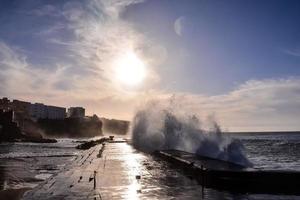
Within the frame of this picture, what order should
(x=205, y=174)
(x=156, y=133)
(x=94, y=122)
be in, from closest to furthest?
1. (x=205, y=174)
2. (x=156, y=133)
3. (x=94, y=122)

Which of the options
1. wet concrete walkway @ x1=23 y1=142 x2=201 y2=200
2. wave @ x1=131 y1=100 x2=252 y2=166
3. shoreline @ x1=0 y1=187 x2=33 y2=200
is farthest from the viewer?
wave @ x1=131 y1=100 x2=252 y2=166

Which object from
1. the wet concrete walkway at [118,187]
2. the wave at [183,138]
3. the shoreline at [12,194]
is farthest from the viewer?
the wave at [183,138]

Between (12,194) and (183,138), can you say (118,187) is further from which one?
(183,138)

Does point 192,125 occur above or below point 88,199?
above

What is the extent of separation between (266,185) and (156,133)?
1378 inches

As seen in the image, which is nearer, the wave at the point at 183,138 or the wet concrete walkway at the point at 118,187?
the wet concrete walkway at the point at 118,187

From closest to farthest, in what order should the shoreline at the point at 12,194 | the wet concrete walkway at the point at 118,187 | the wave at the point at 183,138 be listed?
the wet concrete walkway at the point at 118,187, the shoreline at the point at 12,194, the wave at the point at 183,138

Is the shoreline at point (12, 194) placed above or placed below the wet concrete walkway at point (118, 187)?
below

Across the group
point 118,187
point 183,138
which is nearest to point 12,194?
point 118,187

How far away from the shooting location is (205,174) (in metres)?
14.5

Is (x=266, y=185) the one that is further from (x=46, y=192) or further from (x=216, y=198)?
(x=46, y=192)

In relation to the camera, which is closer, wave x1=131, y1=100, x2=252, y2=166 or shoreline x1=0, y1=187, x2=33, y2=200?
shoreline x1=0, y1=187, x2=33, y2=200

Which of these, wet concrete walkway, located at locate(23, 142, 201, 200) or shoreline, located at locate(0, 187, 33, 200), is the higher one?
wet concrete walkway, located at locate(23, 142, 201, 200)

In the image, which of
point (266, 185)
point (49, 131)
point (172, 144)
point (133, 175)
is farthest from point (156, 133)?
point (49, 131)
